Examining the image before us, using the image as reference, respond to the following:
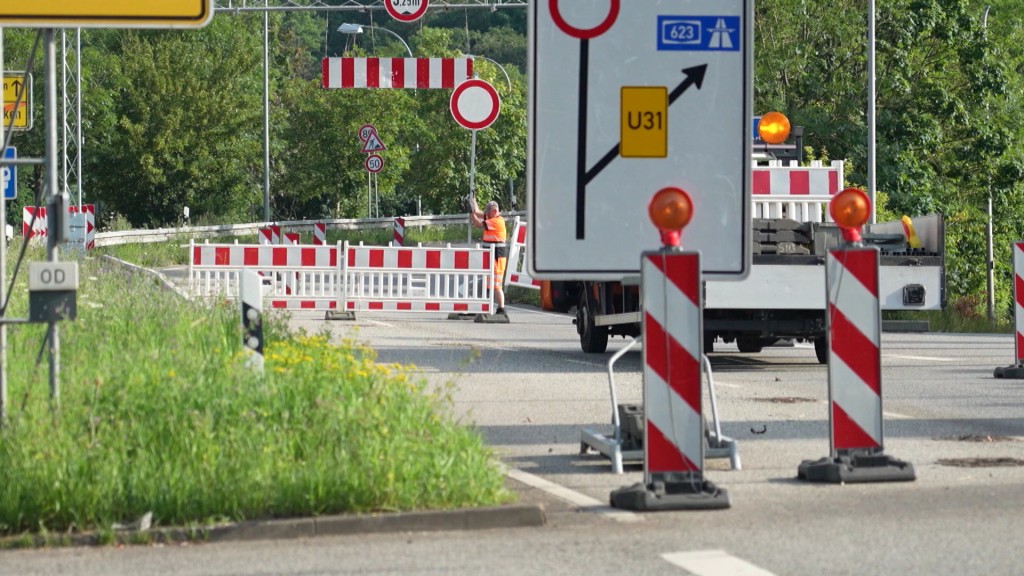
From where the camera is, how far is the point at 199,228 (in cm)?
5278

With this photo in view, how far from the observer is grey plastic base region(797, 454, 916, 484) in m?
8.29

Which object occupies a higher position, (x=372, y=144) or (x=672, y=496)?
(x=372, y=144)

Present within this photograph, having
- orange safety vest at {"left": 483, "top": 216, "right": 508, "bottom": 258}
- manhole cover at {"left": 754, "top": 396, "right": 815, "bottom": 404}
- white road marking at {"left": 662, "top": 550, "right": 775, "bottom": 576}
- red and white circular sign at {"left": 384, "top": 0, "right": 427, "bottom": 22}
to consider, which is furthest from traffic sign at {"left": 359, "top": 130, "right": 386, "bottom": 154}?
white road marking at {"left": 662, "top": 550, "right": 775, "bottom": 576}

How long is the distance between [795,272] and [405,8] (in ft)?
55.0

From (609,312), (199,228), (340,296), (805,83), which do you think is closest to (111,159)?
(199,228)

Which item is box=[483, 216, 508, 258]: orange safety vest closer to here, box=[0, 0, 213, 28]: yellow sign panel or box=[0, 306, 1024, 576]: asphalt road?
box=[0, 306, 1024, 576]: asphalt road

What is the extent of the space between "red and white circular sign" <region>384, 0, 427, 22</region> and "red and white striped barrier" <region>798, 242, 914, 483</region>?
22.5 meters

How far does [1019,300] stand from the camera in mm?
15672

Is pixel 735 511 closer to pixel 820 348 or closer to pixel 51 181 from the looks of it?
pixel 51 181

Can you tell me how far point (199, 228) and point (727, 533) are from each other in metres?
47.2

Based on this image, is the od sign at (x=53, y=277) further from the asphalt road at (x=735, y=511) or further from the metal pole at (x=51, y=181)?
the asphalt road at (x=735, y=511)

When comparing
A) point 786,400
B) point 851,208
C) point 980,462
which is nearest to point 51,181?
point 851,208

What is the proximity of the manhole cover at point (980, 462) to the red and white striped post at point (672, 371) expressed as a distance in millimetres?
2158

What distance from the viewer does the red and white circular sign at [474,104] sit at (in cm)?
2430
